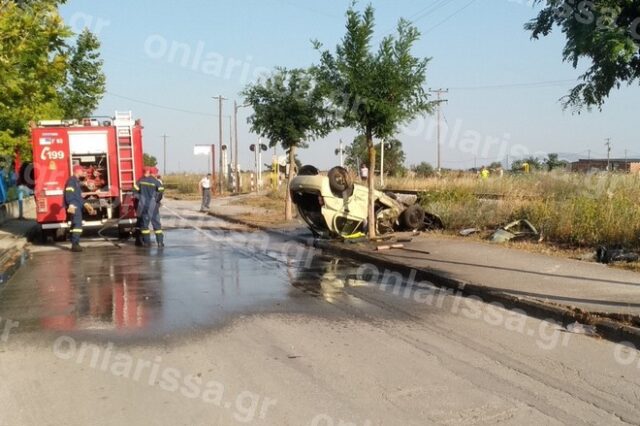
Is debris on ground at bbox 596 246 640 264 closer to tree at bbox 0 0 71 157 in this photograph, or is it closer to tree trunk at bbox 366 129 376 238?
tree trunk at bbox 366 129 376 238

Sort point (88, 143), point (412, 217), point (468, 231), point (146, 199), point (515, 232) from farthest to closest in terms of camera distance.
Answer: point (88, 143), point (412, 217), point (468, 231), point (146, 199), point (515, 232)

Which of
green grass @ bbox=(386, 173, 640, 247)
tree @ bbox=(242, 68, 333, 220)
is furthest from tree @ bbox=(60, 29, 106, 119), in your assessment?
green grass @ bbox=(386, 173, 640, 247)

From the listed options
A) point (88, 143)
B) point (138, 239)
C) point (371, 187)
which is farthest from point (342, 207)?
point (88, 143)

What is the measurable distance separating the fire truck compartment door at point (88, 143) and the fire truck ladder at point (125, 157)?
14.8 inches

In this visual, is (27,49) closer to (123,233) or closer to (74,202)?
(74,202)

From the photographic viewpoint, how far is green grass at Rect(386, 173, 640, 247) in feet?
40.9

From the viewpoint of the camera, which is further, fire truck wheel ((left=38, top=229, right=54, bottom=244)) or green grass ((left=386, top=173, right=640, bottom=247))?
fire truck wheel ((left=38, top=229, right=54, bottom=244))

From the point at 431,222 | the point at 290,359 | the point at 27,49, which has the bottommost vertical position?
the point at 290,359

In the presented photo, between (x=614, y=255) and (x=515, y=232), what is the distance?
3541 mm

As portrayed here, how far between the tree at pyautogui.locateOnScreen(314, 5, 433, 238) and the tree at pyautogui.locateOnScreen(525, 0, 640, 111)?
19.3 feet

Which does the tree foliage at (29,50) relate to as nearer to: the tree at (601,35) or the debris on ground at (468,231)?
the tree at (601,35)

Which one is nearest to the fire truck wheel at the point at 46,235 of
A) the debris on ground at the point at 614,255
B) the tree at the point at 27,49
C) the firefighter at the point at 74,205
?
the firefighter at the point at 74,205

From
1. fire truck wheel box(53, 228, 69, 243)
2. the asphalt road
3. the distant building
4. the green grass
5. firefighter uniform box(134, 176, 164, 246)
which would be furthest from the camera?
the distant building

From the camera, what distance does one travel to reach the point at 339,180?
560 inches
